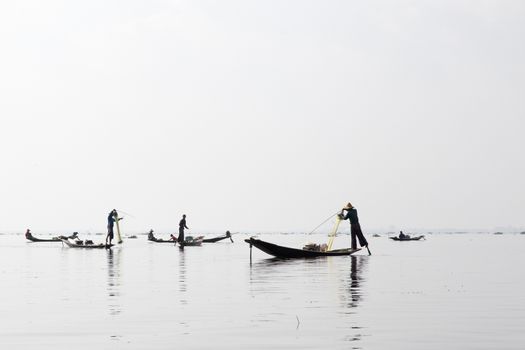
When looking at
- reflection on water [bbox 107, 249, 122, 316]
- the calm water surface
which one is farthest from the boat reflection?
reflection on water [bbox 107, 249, 122, 316]

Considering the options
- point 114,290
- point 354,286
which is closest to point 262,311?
point 114,290

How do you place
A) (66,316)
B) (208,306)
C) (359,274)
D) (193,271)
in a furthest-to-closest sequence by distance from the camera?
1. (193,271)
2. (359,274)
3. (208,306)
4. (66,316)

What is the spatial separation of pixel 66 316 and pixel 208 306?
11.5ft

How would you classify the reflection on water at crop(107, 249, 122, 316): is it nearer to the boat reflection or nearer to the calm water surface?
the calm water surface

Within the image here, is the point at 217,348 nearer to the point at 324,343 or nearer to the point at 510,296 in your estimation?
the point at 324,343

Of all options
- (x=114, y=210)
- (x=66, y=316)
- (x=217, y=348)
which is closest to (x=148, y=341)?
(x=217, y=348)

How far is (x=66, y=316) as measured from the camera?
16.2 m

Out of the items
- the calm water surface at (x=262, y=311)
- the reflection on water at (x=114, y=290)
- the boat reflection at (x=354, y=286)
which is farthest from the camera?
the boat reflection at (x=354, y=286)

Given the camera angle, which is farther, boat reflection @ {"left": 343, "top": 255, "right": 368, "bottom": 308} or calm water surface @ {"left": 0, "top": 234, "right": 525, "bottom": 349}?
boat reflection @ {"left": 343, "top": 255, "right": 368, "bottom": 308}

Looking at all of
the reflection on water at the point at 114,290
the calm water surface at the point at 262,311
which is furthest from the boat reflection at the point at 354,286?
the reflection on water at the point at 114,290

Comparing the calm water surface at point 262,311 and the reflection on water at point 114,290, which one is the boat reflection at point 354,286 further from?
the reflection on water at point 114,290

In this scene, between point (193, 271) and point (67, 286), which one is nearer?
point (67, 286)

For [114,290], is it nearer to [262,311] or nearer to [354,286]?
[262,311]

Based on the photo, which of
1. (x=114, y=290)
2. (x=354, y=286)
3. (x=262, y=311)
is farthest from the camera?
(x=354, y=286)
